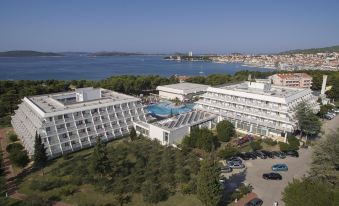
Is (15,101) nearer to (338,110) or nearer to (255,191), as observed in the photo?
(255,191)

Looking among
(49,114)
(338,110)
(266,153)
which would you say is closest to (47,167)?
(49,114)

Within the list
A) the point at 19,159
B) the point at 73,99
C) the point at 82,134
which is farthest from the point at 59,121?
the point at 73,99

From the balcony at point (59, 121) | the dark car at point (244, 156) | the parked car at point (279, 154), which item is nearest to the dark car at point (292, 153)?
the parked car at point (279, 154)

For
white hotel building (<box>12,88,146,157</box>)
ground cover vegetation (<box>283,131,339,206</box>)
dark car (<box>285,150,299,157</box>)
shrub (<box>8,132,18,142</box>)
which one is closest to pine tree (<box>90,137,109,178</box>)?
white hotel building (<box>12,88,146,157</box>)

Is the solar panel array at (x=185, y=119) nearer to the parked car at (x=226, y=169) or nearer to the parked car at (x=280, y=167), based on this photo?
the parked car at (x=226, y=169)

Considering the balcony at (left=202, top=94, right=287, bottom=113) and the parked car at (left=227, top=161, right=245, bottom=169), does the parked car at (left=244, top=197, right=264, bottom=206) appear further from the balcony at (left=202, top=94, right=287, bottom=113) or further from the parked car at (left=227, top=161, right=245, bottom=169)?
the balcony at (left=202, top=94, right=287, bottom=113)

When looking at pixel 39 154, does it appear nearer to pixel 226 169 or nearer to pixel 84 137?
pixel 84 137
